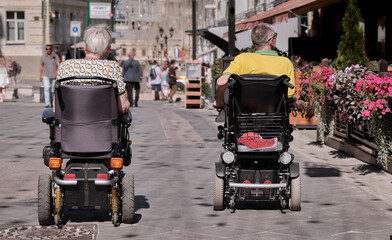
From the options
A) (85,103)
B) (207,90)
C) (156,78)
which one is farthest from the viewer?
(156,78)

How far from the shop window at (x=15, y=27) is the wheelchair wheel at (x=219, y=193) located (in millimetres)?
52975

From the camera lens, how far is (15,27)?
59.1 meters

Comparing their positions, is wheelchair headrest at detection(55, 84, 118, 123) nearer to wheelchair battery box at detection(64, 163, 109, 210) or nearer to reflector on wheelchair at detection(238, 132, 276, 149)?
wheelchair battery box at detection(64, 163, 109, 210)

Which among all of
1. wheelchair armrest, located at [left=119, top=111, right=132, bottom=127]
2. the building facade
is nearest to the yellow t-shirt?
wheelchair armrest, located at [left=119, top=111, right=132, bottom=127]

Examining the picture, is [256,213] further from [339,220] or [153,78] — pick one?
[153,78]

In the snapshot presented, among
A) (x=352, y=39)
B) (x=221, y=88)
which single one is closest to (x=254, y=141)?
(x=221, y=88)

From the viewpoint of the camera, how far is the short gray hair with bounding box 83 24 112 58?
6859 mm

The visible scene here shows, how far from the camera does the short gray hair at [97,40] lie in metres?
6.86

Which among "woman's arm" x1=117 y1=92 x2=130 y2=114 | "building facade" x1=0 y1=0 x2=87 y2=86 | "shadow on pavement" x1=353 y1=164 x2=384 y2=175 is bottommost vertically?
"shadow on pavement" x1=353 y1=164 x2=384 y2=175

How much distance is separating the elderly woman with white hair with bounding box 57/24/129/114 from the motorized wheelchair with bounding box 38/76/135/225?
0.32 feet

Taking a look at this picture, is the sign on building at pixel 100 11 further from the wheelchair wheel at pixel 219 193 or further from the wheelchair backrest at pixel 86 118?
the wheelchair backrest at pixel 86 118

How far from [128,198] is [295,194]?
154 centimetres

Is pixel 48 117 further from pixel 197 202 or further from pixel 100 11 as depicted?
pixel 100 11

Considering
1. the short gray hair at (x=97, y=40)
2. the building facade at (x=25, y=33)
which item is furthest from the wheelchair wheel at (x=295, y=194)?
the building facade at (x=25, y=33)
